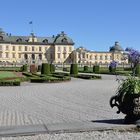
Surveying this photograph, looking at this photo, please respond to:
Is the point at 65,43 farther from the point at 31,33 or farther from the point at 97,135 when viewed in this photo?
the point at 97,135

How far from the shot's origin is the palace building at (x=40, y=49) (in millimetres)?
102188

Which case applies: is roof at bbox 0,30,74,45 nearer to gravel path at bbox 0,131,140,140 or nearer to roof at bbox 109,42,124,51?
roof at bbox 109,42,124,51

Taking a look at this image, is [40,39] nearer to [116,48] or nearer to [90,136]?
[116,48]

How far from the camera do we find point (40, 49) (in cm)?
10569

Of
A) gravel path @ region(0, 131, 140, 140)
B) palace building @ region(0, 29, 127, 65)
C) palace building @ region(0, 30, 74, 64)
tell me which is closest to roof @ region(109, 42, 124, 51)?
palace building @ region(0, 29, 127, 65)

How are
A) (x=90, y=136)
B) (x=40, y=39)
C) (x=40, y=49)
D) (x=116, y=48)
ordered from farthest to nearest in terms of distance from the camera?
(x=116, y=48), (x=40, y=49), (x=40, y=39), (x=90, y=136)

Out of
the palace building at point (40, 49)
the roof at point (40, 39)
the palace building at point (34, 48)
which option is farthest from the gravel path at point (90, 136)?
the roof at point (40, 39)

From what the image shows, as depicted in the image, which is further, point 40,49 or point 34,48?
point 40,49

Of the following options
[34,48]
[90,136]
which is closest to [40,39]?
[34,48]

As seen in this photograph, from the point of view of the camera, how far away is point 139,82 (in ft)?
24.6

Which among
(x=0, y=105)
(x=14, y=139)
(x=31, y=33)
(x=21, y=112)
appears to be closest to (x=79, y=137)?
(x=14, y=139)

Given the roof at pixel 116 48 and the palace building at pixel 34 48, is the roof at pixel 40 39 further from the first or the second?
the roof at pixel 116 48

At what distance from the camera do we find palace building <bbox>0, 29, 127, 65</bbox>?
102 meters

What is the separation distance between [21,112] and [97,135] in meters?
3.65
